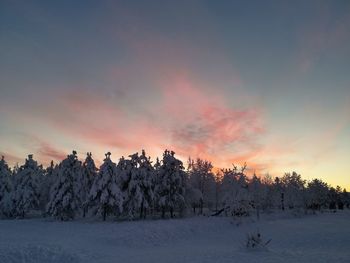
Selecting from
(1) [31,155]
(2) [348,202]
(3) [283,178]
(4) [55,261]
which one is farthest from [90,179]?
(2) [348,202]

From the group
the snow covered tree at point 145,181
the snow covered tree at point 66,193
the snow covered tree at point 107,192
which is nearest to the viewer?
the snow covered tree at point 107,192

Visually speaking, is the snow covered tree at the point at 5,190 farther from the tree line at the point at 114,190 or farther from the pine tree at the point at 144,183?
the pine tree at the point at 144,183

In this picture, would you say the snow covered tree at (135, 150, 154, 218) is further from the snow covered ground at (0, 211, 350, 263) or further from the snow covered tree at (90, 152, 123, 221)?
the snow covered ground at (0, 211, 350, 263)

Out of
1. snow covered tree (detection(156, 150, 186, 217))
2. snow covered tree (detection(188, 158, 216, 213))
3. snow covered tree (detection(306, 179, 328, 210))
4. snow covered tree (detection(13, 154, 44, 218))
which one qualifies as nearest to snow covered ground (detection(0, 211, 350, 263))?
snow covered tree (detection(156, 150, 186, 217))

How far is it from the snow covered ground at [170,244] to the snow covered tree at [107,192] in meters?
8.86

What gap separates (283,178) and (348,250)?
132836mm

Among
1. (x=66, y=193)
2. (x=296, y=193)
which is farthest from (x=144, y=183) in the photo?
(x=296, y=193)

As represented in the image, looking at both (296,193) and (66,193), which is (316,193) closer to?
(296,193)

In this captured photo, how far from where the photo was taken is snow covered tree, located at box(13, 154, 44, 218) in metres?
59.6

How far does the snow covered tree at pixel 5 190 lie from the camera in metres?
59.1

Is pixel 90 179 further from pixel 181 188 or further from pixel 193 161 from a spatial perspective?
pixel 193 161

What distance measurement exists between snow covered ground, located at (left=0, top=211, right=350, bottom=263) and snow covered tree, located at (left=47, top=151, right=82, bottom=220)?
34.7ft

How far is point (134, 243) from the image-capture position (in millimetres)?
32594

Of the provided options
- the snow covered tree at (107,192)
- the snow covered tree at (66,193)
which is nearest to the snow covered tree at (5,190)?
the snow covered tree at (66,193)
